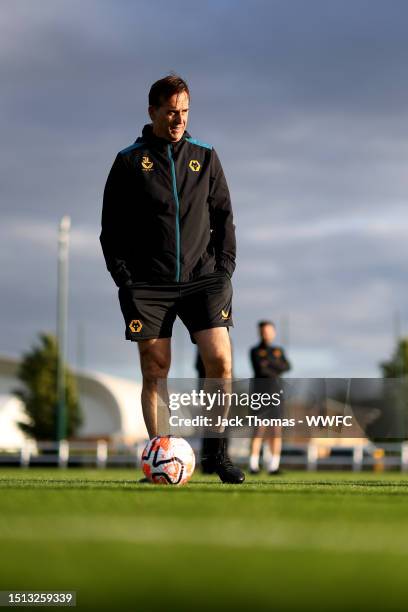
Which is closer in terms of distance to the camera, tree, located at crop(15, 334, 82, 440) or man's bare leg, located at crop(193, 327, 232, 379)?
man's bare leg, located at crop(193, 327, 232, 379)

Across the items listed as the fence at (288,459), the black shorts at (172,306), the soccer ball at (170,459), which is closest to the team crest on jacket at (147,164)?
the black shorts at (172,306)

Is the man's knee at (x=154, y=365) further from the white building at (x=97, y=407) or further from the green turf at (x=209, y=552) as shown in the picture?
the white building at (x=97, y=407)

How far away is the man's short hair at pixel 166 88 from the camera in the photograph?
7.69 m

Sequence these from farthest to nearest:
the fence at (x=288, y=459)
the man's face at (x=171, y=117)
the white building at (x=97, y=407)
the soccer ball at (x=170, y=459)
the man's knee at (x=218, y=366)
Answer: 1. the white building at (x=97, y=407)
2. the fence at (x=288, y=459)
3. the man's knee at (x=218, y=366)
4. the man's face at (x=171, y=117)
5. the soccer ball at (x=170, y=459)

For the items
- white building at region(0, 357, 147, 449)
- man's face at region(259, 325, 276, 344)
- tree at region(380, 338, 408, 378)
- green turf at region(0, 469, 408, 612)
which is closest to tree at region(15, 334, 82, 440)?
white building at region(0, 357, 147, 449)

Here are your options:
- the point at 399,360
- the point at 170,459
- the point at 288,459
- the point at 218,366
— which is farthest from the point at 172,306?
the point at 399,360

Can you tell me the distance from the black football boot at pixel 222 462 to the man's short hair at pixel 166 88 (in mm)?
2518

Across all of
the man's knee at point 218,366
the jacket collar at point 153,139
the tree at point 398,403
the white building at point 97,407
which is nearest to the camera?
the man's knee at point 218,366

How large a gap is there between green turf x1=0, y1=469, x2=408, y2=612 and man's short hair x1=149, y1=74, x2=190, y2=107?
3.25 metres

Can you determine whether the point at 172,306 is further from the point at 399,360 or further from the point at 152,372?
the point at 399,360

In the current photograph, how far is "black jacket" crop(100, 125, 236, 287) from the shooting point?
7.82 meters

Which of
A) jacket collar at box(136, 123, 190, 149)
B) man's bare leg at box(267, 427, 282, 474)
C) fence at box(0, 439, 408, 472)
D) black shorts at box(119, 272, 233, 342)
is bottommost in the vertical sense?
fence at box(0, 439, 408, 472)

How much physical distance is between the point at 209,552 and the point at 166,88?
16.1ft

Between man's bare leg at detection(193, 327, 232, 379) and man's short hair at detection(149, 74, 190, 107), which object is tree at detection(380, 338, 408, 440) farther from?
man's short hair at detection(149, 74, 190, 107)
